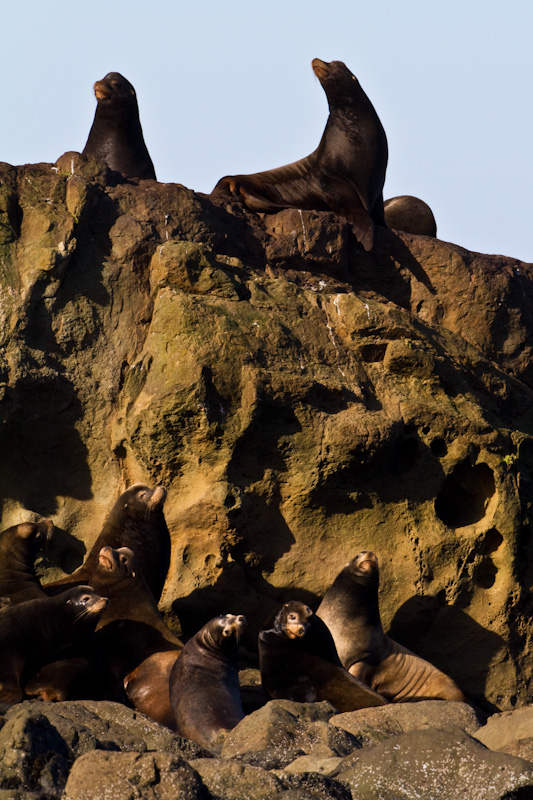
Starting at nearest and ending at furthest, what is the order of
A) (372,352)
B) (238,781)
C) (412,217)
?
(238,781)
(372,352)
(412,217)

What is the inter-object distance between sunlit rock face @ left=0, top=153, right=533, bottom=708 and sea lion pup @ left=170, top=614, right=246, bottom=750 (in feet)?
3.60

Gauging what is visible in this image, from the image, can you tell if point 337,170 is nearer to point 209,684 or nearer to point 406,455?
point 406,455

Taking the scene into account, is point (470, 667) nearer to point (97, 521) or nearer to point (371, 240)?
point (97, 521)

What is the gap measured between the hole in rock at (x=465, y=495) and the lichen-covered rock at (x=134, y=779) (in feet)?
15.6

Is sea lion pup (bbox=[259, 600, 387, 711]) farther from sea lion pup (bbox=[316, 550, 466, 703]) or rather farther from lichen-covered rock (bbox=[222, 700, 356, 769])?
lichen-covered rock (bbox=[222, 700, 356, 769])

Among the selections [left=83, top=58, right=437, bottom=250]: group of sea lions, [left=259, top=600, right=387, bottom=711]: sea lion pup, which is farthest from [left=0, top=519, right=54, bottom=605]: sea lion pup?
[left=83, top=58, right=437, bottom=250]: group of sea lions

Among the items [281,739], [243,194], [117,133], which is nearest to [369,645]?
[281,739]

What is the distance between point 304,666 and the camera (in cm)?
704

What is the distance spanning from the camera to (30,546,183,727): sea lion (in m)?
6.62

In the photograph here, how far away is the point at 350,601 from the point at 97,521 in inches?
81.0

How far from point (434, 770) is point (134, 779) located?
1193 mm

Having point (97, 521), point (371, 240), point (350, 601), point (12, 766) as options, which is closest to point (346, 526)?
point (350, 601)

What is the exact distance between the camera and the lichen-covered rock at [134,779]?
12.8ft

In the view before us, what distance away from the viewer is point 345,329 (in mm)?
8812
